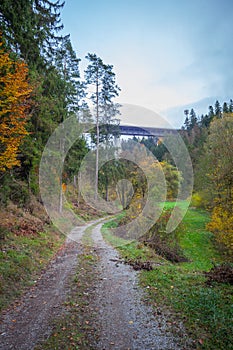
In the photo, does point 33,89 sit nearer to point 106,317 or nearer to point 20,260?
point 20,260

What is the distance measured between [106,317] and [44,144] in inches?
516

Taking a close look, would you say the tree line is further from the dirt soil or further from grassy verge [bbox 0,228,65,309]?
the dirt soil

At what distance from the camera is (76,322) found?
181 inches

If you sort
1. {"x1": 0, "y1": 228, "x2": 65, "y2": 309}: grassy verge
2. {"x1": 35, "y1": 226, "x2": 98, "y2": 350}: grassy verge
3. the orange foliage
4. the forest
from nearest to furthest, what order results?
{"x1": 35, "y1": 226, "x2": 98, "y2": 350}: grassy verge, {"x1": 0, "y1": 228, "x2": 65, "y2": 309}: grassy verge, the orange foliage, the forest

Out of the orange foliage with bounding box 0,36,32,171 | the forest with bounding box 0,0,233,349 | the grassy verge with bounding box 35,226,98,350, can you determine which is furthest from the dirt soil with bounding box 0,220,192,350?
the orange foliage with bounding box 0,36,32,171

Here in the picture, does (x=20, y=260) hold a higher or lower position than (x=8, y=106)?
lower

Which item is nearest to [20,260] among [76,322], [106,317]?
[76,322]

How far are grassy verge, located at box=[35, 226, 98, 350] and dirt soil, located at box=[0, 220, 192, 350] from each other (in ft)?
0.45

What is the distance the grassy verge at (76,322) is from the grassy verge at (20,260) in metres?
1.44

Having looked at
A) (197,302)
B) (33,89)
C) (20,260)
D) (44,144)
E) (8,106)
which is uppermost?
(33,89)

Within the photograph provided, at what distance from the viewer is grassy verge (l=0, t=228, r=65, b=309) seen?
19.7ft

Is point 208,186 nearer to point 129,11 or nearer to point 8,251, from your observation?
point 129,11

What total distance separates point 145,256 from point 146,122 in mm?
9558

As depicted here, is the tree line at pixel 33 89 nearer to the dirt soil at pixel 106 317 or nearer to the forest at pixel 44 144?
the forest at pixel 44 144
